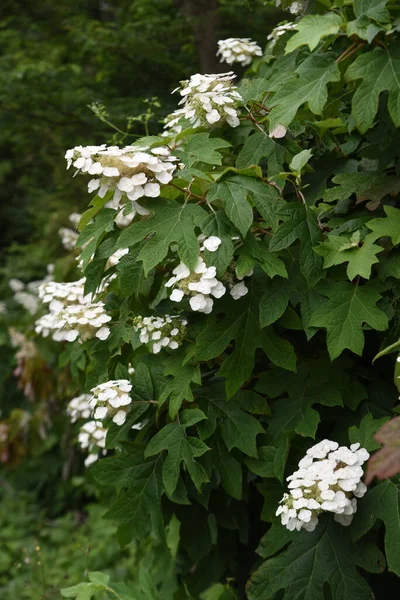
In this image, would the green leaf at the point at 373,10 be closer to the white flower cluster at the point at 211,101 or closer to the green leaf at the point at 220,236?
the white flower cluster at the point at 211,101

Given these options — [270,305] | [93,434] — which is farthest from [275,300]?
[93,434]

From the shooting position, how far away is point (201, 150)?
5.93ft

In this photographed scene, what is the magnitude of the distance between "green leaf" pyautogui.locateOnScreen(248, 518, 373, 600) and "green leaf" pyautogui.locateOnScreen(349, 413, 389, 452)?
0.71 ft

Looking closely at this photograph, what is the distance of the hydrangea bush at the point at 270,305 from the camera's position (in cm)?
169

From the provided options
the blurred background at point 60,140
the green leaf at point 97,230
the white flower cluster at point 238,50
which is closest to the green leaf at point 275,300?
the green leaf at point 97,230

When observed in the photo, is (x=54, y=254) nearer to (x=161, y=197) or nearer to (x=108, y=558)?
(x=108, y=558)

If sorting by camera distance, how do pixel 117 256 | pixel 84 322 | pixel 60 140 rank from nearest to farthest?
pixel 84 322 → pixel 117 256 → pixel 60 140

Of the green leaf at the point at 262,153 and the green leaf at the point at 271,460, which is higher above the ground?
the green leaf at the point at 262,153

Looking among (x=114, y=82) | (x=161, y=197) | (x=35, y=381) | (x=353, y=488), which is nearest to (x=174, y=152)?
(x=161, y=197)

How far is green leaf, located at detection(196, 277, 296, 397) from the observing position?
1807 millimetres

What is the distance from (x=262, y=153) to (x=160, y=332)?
0.54 m

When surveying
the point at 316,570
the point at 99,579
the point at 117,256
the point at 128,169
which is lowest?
the point at 99,579

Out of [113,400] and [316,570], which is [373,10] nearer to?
[113,400]

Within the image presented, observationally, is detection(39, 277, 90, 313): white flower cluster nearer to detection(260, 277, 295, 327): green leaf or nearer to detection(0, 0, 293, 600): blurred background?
detection(260, 277, 295, 327): green leaf
